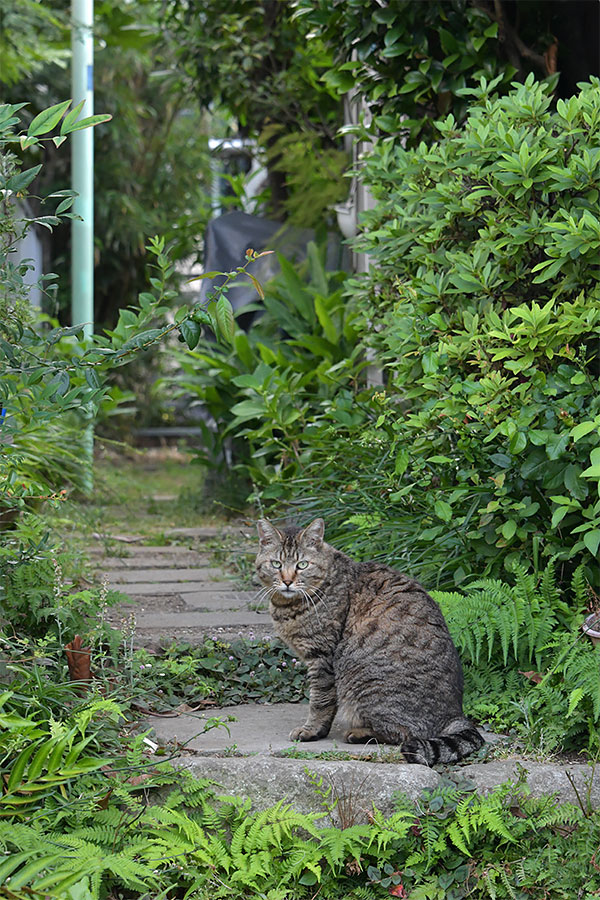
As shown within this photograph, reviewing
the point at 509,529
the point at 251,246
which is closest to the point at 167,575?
the point at 509,529

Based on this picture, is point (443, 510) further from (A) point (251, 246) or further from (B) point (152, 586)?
(A) point (251, 246)

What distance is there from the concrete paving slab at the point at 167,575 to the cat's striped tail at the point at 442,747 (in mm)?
2408

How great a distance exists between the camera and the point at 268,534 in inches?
146

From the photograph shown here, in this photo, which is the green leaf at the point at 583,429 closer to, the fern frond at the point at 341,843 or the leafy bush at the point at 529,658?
the leafy bush at the point at 529,658

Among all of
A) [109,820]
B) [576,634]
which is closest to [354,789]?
[109,820]

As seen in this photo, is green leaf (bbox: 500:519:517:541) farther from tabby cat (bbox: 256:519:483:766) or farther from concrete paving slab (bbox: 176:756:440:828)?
concrete paving slab (bbox: 176:756:440:828)

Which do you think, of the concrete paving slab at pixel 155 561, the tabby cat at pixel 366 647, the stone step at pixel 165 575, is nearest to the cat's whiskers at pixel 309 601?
the tabby cat at pixel 366 647

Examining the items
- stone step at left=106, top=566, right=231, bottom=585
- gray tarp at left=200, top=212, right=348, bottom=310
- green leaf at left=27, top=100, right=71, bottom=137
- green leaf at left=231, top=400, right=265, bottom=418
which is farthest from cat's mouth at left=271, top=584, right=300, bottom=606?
gray tarp at left=200, top=212, right=348, bottom=310

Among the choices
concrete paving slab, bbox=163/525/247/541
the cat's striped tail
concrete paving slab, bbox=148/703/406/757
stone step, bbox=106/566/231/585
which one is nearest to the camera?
the cat's striped tail

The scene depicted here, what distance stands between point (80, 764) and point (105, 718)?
0.45 meters

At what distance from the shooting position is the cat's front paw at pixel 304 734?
3.28m

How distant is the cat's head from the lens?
355cm

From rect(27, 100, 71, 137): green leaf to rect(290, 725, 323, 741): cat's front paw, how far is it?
6.43 ft

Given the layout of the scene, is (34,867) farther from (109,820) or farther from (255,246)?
(255,246)
